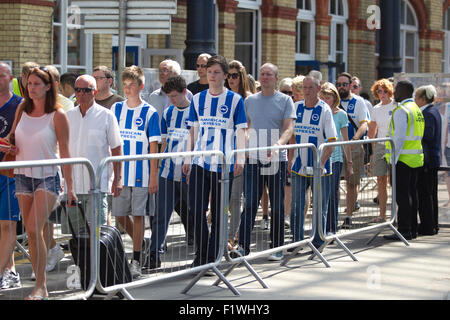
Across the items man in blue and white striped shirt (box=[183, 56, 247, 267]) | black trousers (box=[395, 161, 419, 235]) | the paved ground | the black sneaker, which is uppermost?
man in blue and white striped shirt (box=[183, 56, 247, 267])

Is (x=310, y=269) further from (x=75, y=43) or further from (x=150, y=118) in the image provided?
(x=75, y=43)

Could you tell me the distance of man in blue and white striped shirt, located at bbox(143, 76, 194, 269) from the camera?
24.2ft

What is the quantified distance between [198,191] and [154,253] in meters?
0.64

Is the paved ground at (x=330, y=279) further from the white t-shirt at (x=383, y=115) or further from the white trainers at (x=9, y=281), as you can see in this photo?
the white t-shirt at (x=383, y=115)

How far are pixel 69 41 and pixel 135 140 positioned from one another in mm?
8657

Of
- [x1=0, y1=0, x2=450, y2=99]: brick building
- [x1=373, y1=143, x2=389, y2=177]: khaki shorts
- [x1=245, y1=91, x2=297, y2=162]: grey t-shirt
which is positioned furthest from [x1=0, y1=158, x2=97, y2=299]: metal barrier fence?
[x1=0, y1=0, x2=450, y2=99]: brick building

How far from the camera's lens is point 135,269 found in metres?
7.07

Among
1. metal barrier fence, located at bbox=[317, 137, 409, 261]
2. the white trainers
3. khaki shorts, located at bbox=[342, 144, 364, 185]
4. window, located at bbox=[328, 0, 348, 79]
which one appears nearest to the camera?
the white trainers

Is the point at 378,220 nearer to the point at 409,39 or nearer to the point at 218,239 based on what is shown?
the point at 218,239

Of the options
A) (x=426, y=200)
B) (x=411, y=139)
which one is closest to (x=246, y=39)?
(x=426, y=200)

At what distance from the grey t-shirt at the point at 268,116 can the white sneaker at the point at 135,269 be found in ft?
6.09

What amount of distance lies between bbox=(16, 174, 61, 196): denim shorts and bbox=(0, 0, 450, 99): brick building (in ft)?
28.0

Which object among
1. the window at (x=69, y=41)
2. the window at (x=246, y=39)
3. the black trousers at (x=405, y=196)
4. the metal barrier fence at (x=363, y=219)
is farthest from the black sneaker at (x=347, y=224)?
the window at (x=246, y=39)

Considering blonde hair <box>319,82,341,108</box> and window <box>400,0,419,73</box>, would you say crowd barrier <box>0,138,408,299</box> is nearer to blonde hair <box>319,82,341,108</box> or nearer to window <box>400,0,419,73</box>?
blonde hair <box>319,82,341,108</box>
